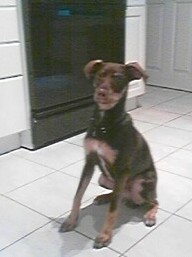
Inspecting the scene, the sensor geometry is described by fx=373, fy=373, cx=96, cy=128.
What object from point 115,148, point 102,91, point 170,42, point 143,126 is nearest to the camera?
point 102,91

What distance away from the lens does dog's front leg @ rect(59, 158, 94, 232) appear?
1.42m

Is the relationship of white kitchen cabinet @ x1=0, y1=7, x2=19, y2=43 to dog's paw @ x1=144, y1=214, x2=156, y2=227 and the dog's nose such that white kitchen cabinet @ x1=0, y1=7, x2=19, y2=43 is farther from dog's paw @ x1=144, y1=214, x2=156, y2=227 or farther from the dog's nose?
dog's paw @ x1=144, y1=214, x2=156, y2=227

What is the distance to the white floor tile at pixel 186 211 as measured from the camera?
5.03 feet

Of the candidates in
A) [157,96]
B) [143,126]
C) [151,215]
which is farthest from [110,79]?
[157,96]

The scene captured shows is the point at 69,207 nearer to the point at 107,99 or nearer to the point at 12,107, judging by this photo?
the point at 107,99

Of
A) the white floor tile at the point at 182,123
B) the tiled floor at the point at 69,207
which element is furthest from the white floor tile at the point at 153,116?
the tiled floor at the point at 69,207

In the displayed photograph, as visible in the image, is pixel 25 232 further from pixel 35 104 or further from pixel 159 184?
pixel 35 104

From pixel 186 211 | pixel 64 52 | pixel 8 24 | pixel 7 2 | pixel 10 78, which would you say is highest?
pixel 7 2

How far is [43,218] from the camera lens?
152 centimetres

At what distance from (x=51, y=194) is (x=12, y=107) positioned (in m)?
0.62

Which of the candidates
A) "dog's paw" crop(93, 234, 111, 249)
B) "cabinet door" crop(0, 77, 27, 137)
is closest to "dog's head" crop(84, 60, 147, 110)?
"dog's paw" crop(93, 234, 111, 249)

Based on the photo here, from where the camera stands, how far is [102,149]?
132 centimetres

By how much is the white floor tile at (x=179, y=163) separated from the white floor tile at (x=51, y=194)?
44cm

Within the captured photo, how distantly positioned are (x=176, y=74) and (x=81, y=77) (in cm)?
158
